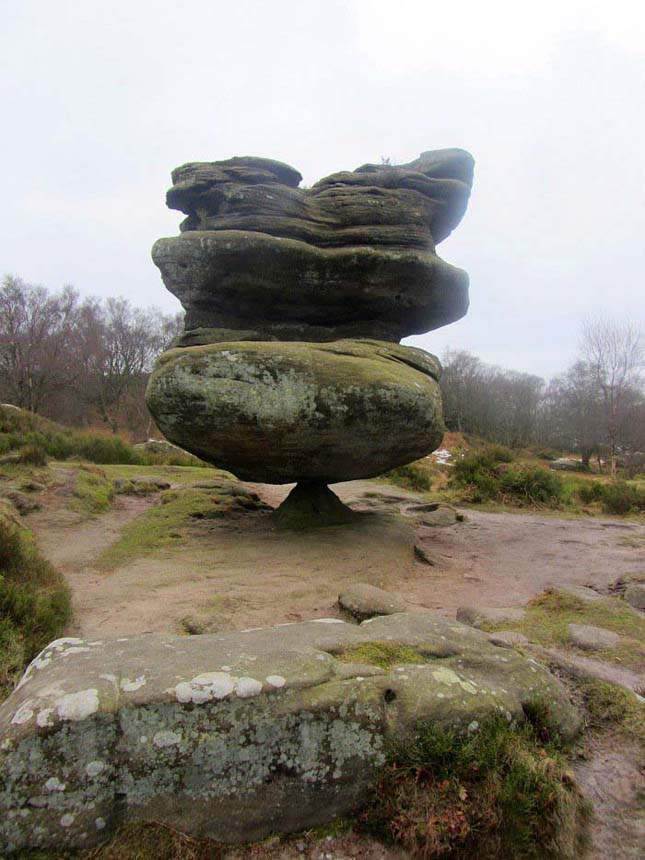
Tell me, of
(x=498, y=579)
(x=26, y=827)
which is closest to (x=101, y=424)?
(x=498, y=579)

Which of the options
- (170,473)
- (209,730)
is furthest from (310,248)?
(170,473)

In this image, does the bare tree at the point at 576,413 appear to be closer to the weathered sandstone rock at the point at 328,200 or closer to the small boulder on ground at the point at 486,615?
the weathered sandstone rock at the point at 328,200

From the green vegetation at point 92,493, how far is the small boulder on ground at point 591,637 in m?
9.25

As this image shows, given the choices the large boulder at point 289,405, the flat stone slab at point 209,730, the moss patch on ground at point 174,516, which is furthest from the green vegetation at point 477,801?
the moss patch on ground at point 174,516

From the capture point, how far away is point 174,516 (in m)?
10.1

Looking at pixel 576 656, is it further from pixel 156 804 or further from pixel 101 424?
pixel 101 424

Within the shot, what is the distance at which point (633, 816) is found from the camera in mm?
2582

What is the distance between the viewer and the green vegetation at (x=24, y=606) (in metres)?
3.90

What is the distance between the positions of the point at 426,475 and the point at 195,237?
12.7 metres

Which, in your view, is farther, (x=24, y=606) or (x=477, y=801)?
(x=24, y=606)

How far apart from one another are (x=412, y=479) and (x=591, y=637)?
13.9m

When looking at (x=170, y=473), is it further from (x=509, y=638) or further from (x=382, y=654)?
(x=382, y=654)

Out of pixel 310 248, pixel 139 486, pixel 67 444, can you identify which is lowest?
pixel 139 486

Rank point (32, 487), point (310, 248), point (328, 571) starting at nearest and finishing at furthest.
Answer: point (328, 571)
point (310, 248)
point (32, 487)
